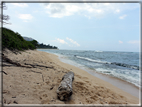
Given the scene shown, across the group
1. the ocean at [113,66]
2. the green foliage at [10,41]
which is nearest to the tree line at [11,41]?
the green foliage at [10,41]

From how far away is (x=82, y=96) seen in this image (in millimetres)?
3396

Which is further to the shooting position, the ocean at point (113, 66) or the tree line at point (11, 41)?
the tree line at point (11, 41)

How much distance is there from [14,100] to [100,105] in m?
2.85

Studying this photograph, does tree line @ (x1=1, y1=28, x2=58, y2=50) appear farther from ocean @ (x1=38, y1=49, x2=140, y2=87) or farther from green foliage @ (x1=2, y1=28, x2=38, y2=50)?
ocean @ (x1=38, y1=49, x2=140, y2=87)

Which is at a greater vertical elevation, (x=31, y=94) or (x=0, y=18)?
(x=0, y=18)

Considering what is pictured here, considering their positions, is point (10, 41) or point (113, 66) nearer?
point (10, 41)

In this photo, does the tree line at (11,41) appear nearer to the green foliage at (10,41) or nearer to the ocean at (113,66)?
the green foliage at (10,41)

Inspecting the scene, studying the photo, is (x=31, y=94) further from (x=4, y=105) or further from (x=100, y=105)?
(x=100, y=105)

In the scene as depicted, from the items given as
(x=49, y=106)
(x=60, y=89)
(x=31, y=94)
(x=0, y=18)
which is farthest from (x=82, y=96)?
(x=0, y=18)

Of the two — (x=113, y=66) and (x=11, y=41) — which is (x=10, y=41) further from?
(x=113, y=66)

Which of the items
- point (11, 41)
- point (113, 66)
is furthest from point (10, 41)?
point (113, 66)

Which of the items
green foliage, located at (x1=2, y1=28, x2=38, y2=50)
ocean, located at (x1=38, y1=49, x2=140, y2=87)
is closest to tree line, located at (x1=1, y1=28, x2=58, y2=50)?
green foliage, located at (x1=2, y1=28, x2=38, y2=50)

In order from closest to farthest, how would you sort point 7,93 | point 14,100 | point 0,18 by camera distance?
point 14,100 < point 7,93 < point 0,18

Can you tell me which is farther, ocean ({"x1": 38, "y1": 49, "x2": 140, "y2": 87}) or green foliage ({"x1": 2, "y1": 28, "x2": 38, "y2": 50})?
green foliage ({"x1": 2, "y1": 28, "x2": 38, "y2": 50})
